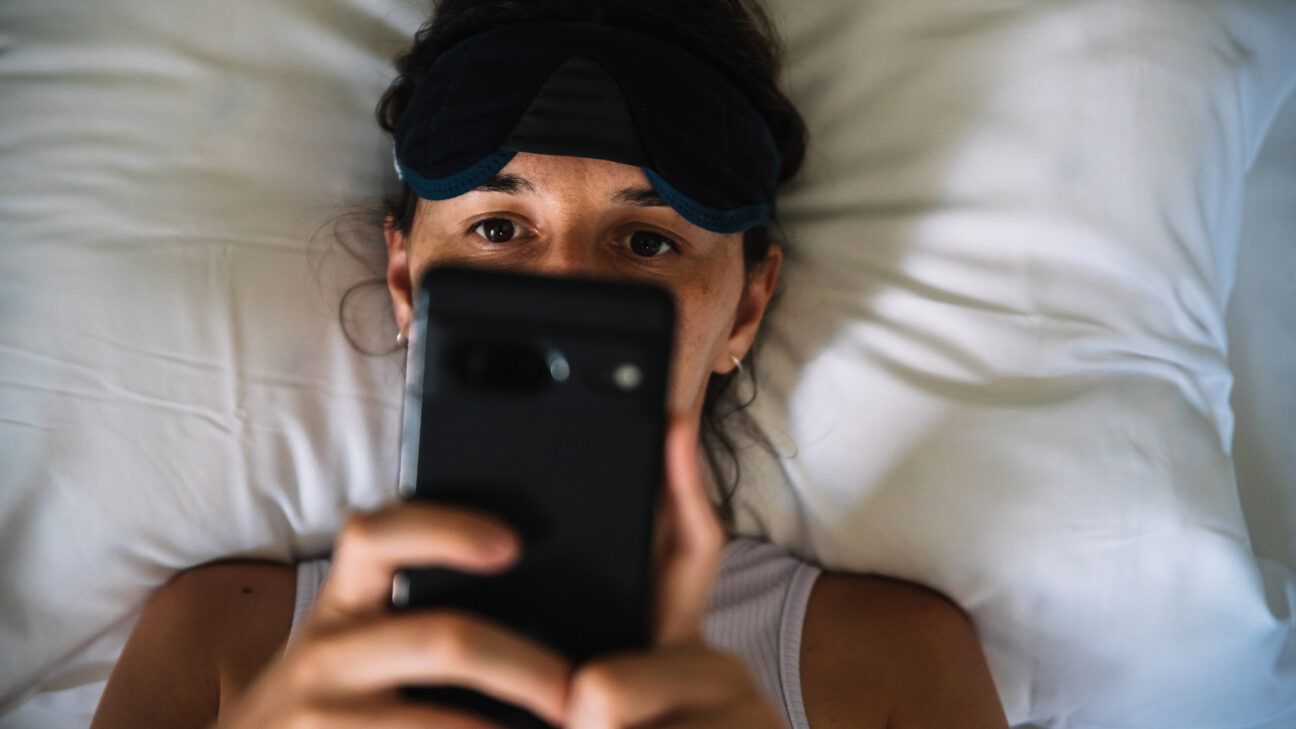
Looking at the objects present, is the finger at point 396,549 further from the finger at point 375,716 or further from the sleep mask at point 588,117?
the sleep mask at point 588,117

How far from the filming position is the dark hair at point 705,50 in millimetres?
907

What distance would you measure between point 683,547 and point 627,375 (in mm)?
104

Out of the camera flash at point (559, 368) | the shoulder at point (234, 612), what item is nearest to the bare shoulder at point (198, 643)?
the shoulder at point (234, 612)

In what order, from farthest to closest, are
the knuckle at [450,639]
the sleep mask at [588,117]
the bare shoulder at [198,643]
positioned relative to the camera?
the bare shoulder at [198,643] → the sleep mask at [588,117] → the knuckle at [450,639]

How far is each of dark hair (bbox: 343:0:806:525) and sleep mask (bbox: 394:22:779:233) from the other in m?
0.03

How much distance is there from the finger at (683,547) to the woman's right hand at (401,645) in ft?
0.24

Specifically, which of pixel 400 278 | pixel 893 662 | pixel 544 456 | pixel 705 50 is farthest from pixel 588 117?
pixel 893 662

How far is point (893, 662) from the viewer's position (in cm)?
99

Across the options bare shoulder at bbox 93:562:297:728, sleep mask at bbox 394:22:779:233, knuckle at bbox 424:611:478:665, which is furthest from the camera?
bare shoulder at bbox 93:562:297:728

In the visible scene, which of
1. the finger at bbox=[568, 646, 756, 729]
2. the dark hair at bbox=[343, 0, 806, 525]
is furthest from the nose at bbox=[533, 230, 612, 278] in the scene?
the finger at bbox=[568, 646, 756, 729]

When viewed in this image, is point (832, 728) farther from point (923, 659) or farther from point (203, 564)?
point (203, 564)

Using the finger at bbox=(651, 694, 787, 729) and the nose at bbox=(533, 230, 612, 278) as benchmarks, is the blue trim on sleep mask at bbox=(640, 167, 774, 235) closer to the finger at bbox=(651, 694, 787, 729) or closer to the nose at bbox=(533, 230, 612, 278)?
the nose at bbox=(533, 230, 612, 278)

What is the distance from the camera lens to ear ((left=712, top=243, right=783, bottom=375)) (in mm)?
→ 1001

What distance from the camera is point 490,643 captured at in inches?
18.3
